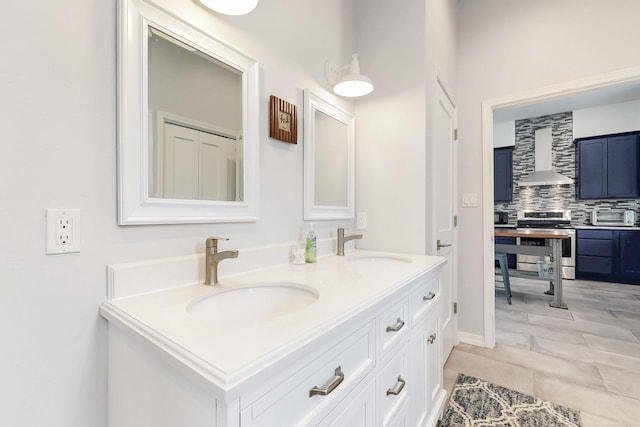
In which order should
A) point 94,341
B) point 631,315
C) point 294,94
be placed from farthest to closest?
point 631,315, point 294,94, point 94,341

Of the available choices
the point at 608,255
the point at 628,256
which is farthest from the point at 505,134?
the point at 628,256

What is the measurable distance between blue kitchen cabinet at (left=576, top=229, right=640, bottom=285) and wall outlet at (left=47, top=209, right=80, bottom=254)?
6.18 metres

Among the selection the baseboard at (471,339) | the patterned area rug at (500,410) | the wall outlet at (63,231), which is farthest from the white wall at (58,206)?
the baseboard at (471,339)

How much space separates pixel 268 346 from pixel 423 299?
37.8 inches

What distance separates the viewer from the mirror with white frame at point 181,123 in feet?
2.81

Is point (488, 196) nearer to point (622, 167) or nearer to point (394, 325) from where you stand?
point (394, 325)

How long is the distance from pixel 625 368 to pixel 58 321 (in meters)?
3.18

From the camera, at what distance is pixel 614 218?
468 centimetres

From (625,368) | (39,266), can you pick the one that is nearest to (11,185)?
(39,266)

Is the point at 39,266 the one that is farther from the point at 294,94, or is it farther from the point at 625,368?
the point at 625,368

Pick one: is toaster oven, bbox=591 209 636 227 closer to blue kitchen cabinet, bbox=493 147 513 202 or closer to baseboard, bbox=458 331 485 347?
blue kitchen cabinet, bbox=493 147 513 202

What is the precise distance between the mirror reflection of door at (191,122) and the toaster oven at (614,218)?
5.97 m

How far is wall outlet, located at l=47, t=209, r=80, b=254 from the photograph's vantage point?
0.73 metres

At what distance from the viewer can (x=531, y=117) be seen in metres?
5.31
